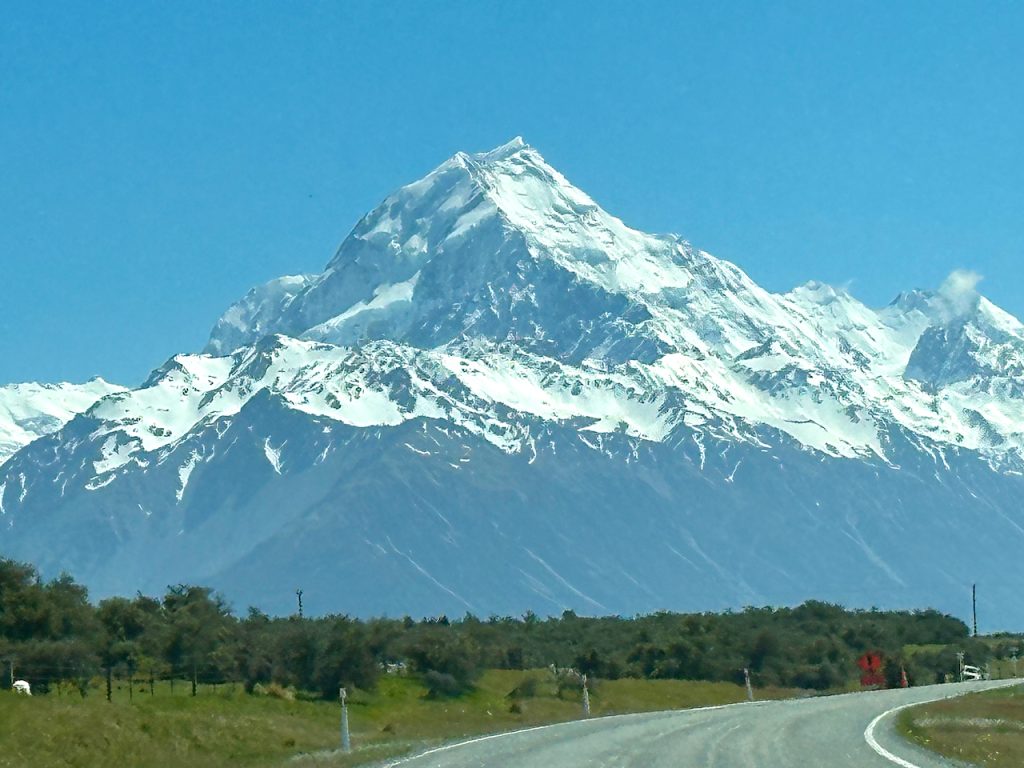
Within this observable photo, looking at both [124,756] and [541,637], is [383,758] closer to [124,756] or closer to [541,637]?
[124,756]

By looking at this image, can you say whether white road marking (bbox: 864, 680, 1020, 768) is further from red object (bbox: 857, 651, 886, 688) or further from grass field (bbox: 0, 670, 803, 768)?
red object (bbox: 857, 651, 886, 688)

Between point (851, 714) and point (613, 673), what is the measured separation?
27.4m

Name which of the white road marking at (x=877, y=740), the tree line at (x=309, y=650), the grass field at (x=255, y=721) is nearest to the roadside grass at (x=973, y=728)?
the white road marking at (x=877, y=740)

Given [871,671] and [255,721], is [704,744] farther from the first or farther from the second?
[871,671]

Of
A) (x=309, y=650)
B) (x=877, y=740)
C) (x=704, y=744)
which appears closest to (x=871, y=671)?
(x=309, y=650)

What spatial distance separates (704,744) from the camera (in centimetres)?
4159

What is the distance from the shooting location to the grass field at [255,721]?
40.5 meters

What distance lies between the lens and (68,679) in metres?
55.1

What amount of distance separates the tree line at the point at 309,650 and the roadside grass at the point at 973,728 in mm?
19090

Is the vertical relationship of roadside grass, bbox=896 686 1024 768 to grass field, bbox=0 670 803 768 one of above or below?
below

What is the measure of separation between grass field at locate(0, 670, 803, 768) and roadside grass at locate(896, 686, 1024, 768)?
37.6 ft

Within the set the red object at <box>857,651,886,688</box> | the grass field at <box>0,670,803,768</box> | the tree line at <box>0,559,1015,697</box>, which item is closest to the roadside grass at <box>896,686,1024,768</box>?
the grass field at <box>0,670,803,768</box>

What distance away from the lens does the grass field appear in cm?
4050

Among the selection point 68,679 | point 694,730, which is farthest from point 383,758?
point 68,679
